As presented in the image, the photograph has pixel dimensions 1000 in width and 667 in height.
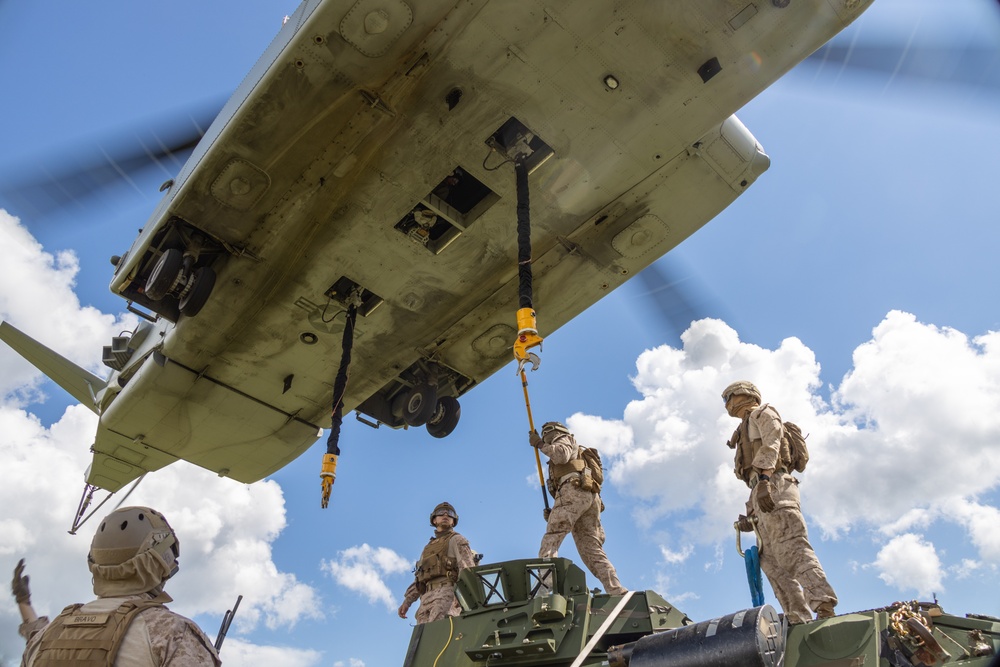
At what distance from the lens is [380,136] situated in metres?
8.44

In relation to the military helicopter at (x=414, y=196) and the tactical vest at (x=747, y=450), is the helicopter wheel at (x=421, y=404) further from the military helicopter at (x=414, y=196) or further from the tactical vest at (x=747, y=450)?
the tactical vest at (x=747, y=450)

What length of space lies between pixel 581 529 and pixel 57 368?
11.6 m

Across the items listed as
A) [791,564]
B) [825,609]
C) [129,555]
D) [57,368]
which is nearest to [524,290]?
[791,564]

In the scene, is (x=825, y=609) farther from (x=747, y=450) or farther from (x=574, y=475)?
(x=574, y=475)

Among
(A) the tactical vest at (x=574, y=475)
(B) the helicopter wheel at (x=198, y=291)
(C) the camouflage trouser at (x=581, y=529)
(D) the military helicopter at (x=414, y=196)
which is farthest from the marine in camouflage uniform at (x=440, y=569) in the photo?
(B) the helicopter wheel at (x=198, y=291)

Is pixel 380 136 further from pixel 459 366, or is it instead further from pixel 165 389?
pixel 165 389

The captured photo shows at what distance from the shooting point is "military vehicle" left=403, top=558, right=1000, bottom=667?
3.85 metres

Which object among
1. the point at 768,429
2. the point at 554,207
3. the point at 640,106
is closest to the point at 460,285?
the point at 554,207

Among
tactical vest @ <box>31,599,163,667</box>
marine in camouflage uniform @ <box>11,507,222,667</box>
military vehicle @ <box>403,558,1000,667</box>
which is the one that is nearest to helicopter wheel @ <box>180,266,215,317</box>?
military vehicle @ <box>403,558,1000,667</box>

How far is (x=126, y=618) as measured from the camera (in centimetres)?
283

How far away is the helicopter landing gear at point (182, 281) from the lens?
31.5 feet

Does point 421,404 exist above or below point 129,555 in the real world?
above

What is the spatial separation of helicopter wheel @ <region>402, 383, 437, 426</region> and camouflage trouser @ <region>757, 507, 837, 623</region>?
684cm

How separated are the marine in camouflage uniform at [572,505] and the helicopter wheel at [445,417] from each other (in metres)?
4.84
